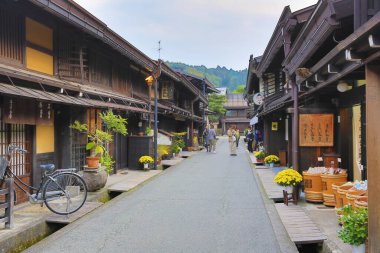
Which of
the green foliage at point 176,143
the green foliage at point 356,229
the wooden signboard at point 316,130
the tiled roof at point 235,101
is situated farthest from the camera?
the tiled roof at point 235,101

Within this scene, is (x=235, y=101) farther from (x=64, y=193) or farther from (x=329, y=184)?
(x=64, y=193)

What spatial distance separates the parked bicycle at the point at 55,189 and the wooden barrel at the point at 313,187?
569 cm

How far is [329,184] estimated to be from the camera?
9.16 meters

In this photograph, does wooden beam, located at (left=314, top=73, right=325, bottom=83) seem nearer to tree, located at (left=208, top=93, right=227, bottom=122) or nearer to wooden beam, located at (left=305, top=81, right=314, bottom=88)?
wooden beam, located at (left=305, top=81, right=314, bottom=88)

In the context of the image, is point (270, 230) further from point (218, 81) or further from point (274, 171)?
point (218, 81)

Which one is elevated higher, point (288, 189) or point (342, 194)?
point (342, 194)

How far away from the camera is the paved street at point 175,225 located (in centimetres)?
663

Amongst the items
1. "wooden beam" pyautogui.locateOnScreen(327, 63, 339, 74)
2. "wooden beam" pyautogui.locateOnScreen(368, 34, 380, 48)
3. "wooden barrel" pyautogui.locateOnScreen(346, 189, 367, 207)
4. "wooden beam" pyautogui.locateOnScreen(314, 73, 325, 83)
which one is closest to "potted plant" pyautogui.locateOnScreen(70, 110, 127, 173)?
"wooden beam" pyautogui.locateOnScreen(314, 73, 325, 83)

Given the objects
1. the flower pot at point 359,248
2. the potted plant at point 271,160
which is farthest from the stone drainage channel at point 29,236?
the potted plant at point 271,160

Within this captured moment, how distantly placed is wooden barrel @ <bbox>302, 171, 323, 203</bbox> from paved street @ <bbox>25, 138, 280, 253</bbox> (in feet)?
4.16

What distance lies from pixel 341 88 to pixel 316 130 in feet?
7.88

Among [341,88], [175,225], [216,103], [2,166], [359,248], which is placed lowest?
[175,225]

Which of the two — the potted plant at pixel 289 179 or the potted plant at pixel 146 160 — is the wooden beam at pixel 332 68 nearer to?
the potted plant at pixel 289 179

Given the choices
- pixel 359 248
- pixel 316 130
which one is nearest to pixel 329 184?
pixel 316 130
